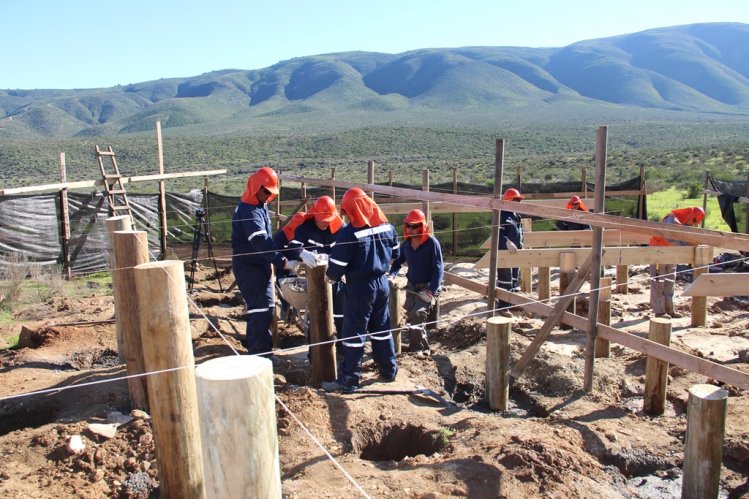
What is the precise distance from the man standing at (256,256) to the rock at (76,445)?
2.51 metres

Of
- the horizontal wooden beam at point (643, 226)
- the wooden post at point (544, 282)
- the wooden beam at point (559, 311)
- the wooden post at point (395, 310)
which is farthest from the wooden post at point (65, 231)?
the wooden beam at point (559, 311)

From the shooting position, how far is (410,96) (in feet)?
481

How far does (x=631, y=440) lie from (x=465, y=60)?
167979 mm

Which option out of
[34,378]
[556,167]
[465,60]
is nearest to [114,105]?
[465,60]

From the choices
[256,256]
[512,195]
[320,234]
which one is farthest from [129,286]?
[512,195]

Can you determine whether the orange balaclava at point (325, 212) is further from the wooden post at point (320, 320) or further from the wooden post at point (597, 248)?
the wooden post at point (597, 248)

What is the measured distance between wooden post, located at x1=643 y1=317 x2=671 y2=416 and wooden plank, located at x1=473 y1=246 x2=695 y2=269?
2.40m

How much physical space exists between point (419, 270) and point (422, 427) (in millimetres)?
2607

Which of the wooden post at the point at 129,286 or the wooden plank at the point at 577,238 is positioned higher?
the wooden post at the point at 129,286

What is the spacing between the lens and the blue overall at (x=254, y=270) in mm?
7184

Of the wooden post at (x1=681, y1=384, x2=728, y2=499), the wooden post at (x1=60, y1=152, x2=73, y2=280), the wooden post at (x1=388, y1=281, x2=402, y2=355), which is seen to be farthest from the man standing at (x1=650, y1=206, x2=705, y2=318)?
the wooden post at (x1=60, y1=152, x2=73, y2=280)

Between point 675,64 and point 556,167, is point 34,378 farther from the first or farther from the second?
point 675,64

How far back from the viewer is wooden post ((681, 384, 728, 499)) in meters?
4.56

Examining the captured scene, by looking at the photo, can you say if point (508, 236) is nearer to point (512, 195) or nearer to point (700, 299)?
point (512, 195)
